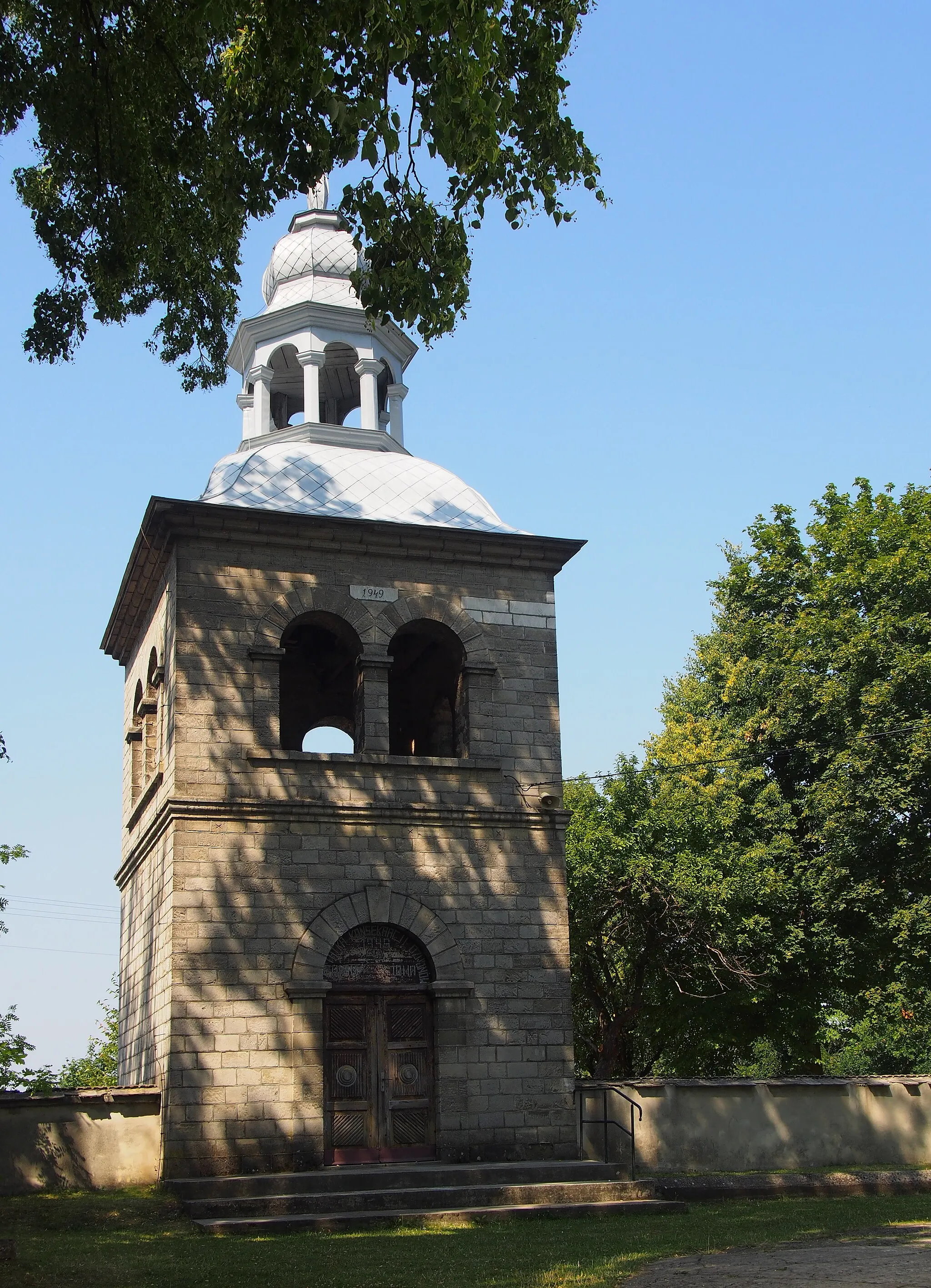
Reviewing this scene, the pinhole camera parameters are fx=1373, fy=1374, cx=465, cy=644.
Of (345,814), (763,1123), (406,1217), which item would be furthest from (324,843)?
(763,1123)

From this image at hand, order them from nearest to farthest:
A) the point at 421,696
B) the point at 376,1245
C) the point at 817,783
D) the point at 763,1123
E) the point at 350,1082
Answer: the point at 376,1245 < the point at 350,1082 < the point at 763,1123 < the point at 421,696 < the point at 817,783

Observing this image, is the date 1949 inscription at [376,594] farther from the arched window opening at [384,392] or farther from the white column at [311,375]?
the arched window opening at [384,392]

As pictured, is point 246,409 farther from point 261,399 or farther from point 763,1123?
point 763,1123

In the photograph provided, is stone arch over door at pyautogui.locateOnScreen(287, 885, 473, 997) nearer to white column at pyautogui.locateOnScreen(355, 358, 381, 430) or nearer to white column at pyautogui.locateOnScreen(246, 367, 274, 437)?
white column at pyautogui.locateOnScreen(355, 358, 381, 430)

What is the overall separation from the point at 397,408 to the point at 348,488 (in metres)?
3.06

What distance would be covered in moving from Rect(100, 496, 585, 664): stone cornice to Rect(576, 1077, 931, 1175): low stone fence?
644 cm

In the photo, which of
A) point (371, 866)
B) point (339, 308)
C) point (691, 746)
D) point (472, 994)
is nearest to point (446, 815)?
point (371, 866)

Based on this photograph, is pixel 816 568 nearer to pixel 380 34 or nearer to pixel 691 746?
pixel 691 746

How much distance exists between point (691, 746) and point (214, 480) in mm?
14967

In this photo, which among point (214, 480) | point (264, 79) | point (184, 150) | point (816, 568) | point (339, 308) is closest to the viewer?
point (264, 79)

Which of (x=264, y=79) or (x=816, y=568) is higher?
(x=816, y=568)

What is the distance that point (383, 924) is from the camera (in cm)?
1530

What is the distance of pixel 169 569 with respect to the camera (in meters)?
16.3

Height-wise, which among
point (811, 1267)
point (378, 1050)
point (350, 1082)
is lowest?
point (811, 1267)
